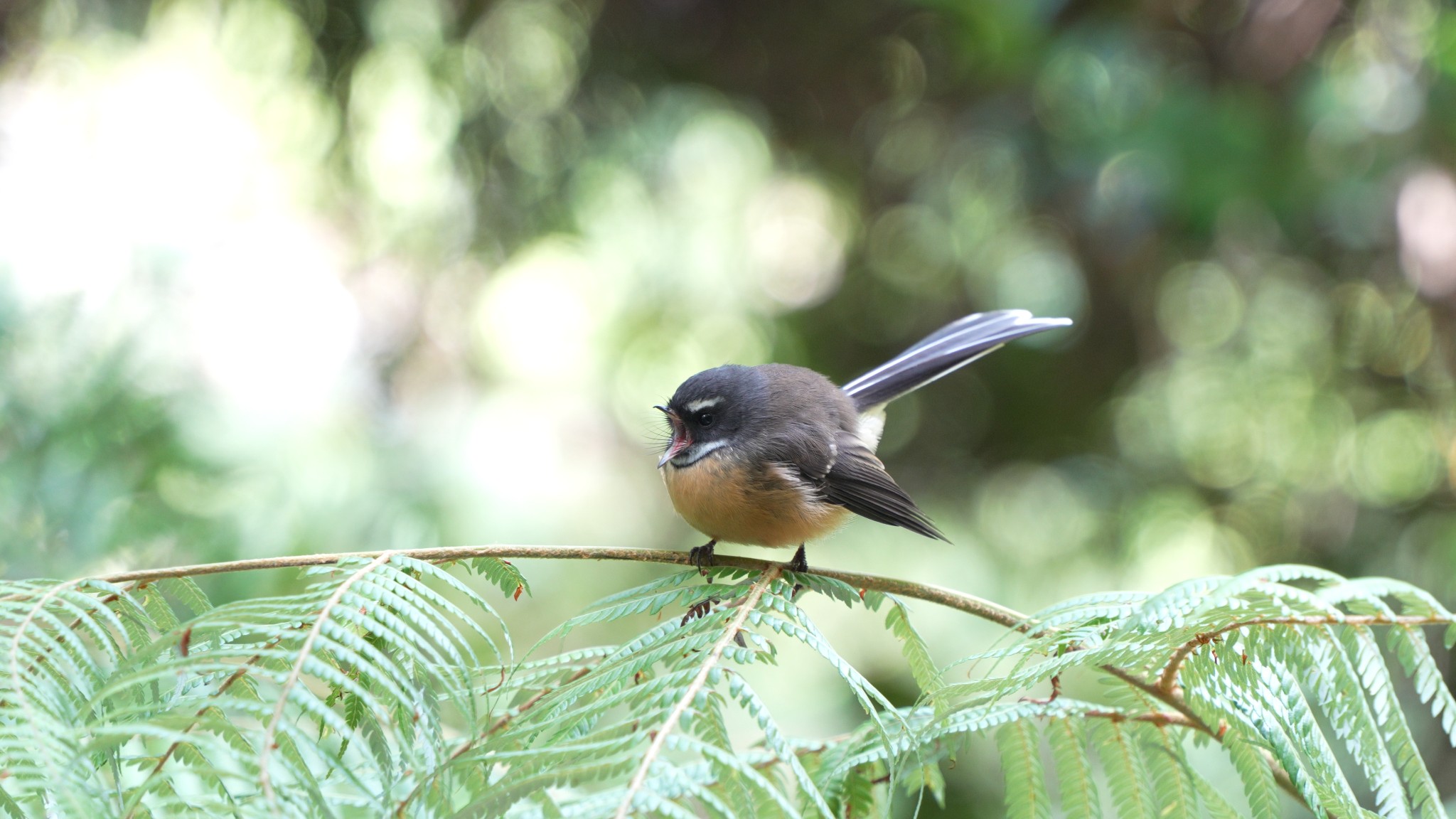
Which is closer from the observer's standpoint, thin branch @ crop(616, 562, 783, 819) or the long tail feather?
thin branch @ crop(616, 562, 783, 819)

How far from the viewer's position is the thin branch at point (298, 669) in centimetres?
101

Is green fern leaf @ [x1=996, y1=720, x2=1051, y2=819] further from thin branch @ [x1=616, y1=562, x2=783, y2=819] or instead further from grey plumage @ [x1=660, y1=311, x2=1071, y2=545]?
grey plumage @ [x1=660, y1=311, x2=1071, y2=545]

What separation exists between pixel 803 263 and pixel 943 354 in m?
2.87

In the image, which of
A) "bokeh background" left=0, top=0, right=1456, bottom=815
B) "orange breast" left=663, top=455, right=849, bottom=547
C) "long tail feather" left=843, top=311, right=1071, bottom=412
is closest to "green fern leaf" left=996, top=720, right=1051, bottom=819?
"orange breast" left=663, top=455, right=849, bottom=547

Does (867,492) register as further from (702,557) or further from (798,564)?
(702,557)

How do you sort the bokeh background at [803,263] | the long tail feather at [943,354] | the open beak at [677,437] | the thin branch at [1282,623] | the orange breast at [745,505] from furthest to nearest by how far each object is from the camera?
the bokeh background at [803,263] < the long tail feather at [943,354] < the open beak at [677,437] < the orange breast at [745,505] < the thin branch at [1282,623]

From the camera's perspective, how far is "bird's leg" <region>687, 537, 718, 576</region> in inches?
73.4

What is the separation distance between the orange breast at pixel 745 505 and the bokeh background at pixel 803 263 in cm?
134

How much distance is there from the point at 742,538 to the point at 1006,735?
88 centimetres

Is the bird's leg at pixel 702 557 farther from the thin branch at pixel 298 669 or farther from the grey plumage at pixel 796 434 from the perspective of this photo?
the thin branch at pixel 298 669

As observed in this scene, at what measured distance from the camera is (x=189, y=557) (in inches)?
113

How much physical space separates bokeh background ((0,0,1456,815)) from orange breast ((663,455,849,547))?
1337 millimetres

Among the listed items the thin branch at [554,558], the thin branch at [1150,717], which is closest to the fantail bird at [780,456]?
the thin branch at [554,558]

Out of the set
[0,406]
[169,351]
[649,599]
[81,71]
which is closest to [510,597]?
[649,599]
